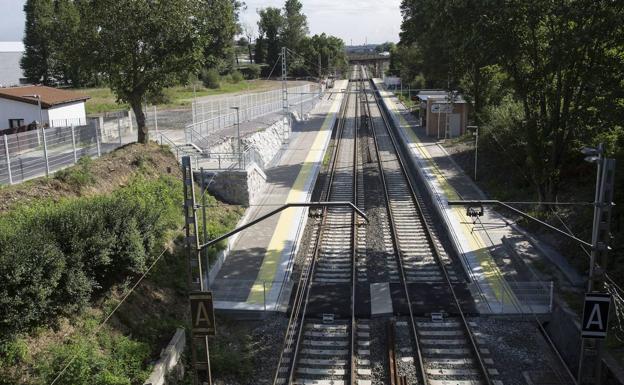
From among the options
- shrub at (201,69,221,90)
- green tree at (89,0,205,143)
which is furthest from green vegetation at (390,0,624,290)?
shrub at (201,69,221,90)

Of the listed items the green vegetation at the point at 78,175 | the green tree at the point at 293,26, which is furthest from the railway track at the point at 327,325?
the green tree at the point at 293,26

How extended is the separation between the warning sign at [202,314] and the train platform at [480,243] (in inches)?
317

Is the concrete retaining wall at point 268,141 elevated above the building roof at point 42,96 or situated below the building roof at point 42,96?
below

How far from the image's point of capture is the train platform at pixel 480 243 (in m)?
15.9

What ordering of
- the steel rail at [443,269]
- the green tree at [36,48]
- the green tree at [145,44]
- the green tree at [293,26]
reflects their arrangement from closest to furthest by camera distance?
the steel rail at [443,269], the green tree at [145,44], the green tree at [36,48], the green tree at [293,26]

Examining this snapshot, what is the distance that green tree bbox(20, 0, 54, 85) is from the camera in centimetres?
7100

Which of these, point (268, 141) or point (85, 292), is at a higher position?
point (85, 292)

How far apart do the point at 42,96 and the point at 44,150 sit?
1670cm

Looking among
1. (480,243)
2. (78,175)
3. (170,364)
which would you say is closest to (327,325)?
(170,364)

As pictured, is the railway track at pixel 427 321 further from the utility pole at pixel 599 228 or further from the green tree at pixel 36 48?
the green tree at pixel 36 48

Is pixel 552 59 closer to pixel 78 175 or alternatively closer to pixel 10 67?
pixel 78 175

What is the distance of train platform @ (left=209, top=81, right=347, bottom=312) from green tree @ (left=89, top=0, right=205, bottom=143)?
6.60 metres

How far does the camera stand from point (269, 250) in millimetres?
20250

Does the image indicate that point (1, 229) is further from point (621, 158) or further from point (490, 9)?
point (621, 158)
